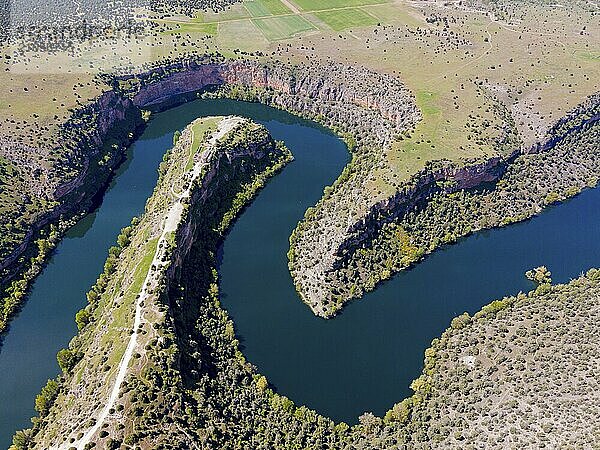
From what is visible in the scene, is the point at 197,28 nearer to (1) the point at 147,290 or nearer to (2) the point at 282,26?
(2) the point at 282,26

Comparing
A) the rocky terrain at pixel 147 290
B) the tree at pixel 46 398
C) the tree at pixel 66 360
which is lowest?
Result: the tree at pixel 46 398

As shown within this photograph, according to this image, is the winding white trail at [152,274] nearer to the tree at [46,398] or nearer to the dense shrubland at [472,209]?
the tree at [46,398]

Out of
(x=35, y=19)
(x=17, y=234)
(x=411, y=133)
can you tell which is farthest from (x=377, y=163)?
(x=35, y=19)

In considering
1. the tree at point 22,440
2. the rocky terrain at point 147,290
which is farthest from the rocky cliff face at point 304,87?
the tree at point 22,440

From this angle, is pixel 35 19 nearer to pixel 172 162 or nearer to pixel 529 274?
pixel 172 162

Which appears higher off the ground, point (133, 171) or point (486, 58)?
point (486, 58)

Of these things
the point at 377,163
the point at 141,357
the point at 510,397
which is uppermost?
the point at 377,163
